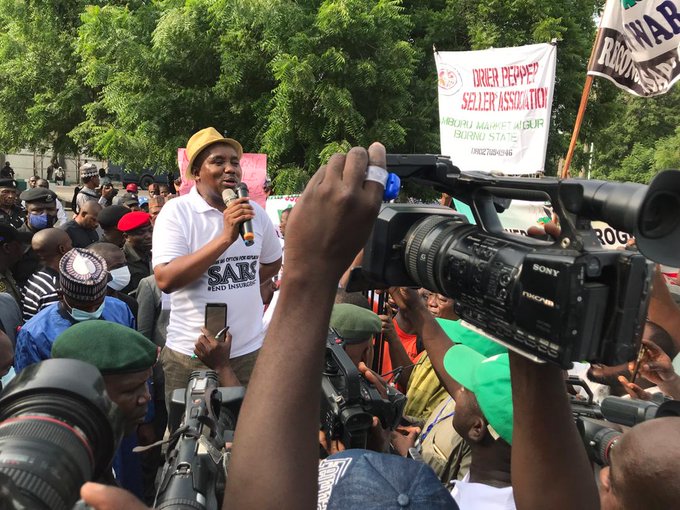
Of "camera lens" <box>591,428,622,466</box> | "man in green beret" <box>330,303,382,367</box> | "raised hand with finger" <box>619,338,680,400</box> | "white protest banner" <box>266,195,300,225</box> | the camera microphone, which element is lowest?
"white protest banner" <box>266,195,300,225</box>

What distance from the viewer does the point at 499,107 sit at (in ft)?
21.9

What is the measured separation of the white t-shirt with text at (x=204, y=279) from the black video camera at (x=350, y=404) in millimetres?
1098

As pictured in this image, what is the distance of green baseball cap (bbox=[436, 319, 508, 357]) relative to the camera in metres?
2.57

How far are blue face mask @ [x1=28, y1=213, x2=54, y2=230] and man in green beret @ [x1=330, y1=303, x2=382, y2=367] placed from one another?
439cm

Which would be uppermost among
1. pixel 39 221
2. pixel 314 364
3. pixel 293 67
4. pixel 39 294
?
pixel 314 364

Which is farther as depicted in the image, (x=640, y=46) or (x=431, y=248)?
(x=640, y=46)

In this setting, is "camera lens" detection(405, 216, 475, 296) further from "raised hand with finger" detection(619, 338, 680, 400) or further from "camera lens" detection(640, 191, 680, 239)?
"raised hand with finger" detection(619, 338, 680, 400)

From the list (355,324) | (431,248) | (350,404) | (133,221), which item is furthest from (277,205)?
(431,248)

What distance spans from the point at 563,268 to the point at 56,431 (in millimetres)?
759

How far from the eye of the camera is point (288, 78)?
8711 millimetres

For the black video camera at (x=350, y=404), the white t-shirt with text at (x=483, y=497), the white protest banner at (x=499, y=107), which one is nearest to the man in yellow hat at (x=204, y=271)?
the black video camera at (x=350, y=404)

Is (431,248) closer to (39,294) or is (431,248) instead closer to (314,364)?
Answer: (314,364)

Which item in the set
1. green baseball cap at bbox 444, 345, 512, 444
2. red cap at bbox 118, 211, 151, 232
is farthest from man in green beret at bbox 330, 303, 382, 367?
red cap at bbox 118, 211, 151, 232

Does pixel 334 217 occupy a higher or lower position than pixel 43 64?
higher
